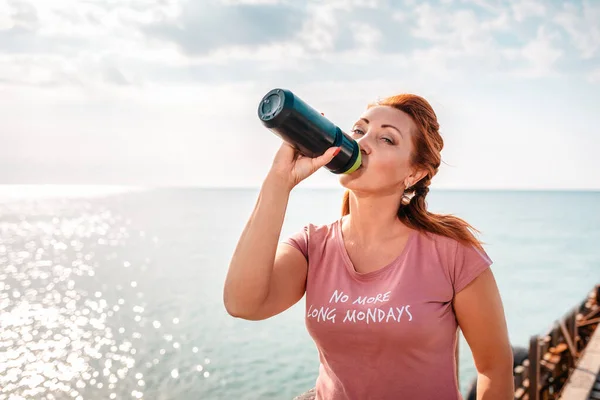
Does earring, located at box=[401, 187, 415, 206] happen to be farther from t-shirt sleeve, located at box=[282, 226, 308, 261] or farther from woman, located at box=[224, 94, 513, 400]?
t-shirt sleeve, located at box=[282, 226, 308, 261]

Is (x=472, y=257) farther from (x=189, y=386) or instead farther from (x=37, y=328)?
(x=37, y=328)

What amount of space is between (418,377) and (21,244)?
7724cm

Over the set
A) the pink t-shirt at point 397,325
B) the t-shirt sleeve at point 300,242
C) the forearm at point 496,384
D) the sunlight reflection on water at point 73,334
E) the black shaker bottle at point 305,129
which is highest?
the sunlight reflection on water at point 73,334

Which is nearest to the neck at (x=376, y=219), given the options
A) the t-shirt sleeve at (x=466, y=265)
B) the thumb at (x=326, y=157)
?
the t-shirt sleeve at (x=466, y=265)

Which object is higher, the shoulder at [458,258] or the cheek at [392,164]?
the cheek at [392,164]

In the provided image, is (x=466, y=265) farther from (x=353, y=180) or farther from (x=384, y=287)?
(x=353, y=180)

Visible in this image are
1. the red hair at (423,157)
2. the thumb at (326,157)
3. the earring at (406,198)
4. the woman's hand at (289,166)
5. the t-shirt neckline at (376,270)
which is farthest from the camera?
the earring at (406,198)

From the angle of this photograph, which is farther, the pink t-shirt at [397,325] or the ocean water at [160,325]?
the ocean water at [160,325]

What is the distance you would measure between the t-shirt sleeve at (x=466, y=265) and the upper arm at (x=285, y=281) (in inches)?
31.3

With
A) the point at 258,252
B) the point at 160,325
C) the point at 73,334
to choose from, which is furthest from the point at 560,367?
the point at 73,334

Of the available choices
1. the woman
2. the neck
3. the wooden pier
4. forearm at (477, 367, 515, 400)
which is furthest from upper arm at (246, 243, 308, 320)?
the wooden pier

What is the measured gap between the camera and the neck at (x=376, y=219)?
9.10 feet

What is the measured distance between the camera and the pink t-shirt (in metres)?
2.36

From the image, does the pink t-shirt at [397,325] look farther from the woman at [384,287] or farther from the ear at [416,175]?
the ear at [416,175]
